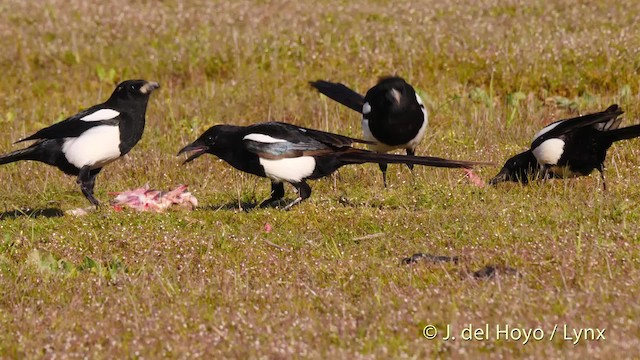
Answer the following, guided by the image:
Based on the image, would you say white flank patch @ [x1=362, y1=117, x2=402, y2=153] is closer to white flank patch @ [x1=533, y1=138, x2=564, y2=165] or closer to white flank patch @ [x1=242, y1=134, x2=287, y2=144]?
white flank patch @ [x1=533, y1=138, x2=564, y2=165]

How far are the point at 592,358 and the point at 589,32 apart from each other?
10678 mm

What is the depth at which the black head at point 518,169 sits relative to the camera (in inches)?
364

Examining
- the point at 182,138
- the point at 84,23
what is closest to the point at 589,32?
the point at 182,138

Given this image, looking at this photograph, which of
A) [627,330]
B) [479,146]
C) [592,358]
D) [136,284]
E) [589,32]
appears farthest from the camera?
[589,32]

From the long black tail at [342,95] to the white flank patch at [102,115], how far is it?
299 cm

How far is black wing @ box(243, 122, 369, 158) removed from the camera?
8156mm

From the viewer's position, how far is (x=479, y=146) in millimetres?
10719

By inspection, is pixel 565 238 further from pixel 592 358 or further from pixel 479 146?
pixel 479 146

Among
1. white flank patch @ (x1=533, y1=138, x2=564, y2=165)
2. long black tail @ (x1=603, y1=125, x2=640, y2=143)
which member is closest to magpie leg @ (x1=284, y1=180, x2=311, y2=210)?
white flank patch @ (x1=533, y1=138, x2=564, y2=165)

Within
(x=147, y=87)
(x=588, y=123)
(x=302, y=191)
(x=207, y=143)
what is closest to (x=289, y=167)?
(x=302, y=191)

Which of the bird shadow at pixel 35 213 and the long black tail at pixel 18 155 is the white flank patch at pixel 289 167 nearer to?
the bird shadow at pixel 35 213

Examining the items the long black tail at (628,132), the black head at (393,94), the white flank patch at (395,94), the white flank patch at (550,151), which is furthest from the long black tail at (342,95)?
the long black tail at (628,132)

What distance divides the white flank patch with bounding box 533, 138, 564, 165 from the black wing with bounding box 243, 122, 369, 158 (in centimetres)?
186

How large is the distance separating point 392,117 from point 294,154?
5.27ft
